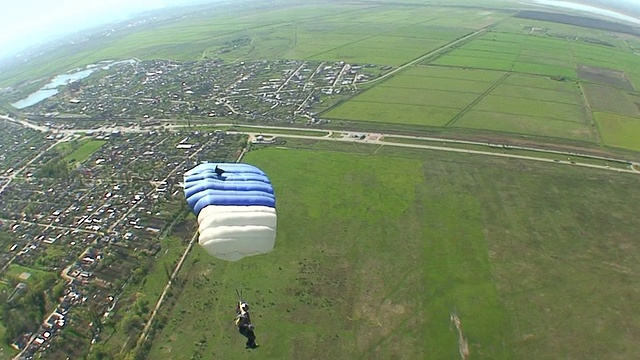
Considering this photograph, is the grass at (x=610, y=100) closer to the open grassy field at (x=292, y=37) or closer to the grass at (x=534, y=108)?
the grass at (x=534, y=108)

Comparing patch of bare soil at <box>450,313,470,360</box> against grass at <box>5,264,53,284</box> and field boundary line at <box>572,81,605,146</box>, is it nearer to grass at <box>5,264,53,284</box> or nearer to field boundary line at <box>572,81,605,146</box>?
grass at <box>5,264,53,284</box>

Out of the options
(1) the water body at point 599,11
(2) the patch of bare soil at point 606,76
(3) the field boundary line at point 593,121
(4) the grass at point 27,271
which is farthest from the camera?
(1) the water body at point 599,11

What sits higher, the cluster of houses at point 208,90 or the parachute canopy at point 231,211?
the parachute canopy at point 231,211

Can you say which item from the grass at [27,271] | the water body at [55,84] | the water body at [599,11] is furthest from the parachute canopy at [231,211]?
the water body at [599,11]

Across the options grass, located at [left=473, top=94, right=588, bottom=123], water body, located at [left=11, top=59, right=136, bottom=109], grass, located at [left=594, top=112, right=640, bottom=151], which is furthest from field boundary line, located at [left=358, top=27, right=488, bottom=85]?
water body, located at [left=11, top=59, right=136, bottom=109]

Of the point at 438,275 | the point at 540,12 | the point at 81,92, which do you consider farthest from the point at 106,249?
the point at 540,12

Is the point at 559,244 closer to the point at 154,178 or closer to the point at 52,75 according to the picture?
the point at 154,178

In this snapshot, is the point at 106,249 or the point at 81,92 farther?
the point at 81,92
